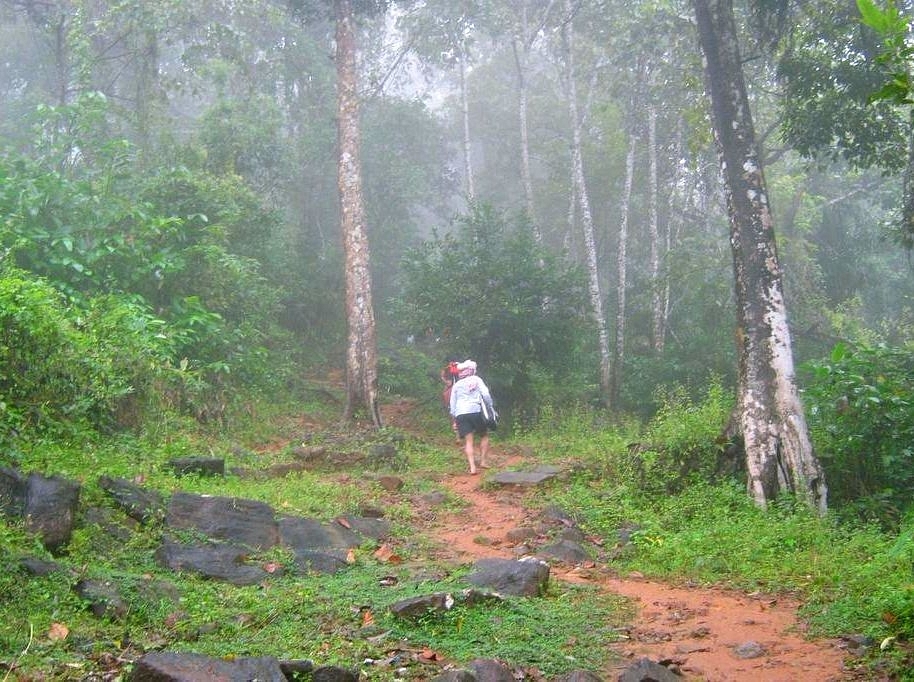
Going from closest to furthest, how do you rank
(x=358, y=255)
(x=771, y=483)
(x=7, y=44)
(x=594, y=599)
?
1. (x=594, y=599)
2. (x=771, y=483)
3. (x=358, y=255)
4. (x=7, y=44)

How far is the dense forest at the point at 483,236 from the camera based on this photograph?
937cm

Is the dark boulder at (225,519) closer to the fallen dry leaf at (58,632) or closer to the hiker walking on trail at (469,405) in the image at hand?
the fallen dry leaf at (58,632)

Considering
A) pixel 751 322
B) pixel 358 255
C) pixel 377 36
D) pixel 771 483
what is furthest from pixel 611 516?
pixel 377 36

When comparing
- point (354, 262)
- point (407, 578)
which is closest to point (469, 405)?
point (354, 262)

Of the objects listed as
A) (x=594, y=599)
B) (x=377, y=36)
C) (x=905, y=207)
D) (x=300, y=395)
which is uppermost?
(x=377, y=36)

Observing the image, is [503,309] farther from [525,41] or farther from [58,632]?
[58,632]

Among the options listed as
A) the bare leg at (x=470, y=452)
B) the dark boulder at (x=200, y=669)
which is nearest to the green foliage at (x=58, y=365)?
the dark boulder at (x=200, y=669)

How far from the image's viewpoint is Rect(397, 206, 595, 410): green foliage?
16969 millimetres

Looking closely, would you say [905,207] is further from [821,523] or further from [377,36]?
[377,36]

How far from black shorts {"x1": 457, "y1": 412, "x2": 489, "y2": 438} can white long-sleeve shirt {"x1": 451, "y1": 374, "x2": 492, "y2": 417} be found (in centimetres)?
6

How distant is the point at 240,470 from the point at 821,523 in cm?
619

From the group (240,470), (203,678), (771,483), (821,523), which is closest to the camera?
(203,678)

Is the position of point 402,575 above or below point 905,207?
below

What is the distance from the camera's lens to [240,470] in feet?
33.1
